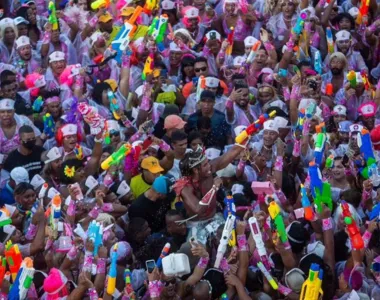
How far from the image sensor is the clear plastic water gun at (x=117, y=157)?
9156mm

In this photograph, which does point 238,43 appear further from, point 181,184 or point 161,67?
point 181,184

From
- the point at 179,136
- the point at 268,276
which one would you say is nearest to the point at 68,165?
the point at 179,136

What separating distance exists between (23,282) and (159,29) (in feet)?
16.0

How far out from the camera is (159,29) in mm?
11672

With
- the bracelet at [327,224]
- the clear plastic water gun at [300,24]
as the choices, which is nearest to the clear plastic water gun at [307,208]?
the bracelet at [327,224]

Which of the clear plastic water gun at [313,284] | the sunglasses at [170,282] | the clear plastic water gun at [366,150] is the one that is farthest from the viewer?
the clear plastic water gun at [366,150]

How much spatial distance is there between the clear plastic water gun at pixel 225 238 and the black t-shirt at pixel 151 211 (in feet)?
3.86

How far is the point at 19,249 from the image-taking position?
26.9ft

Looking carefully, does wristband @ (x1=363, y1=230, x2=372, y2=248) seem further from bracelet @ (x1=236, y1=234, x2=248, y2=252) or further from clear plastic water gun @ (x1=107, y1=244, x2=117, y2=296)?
clear plastic water gun @ (x1=107, y1=244, x2=117, y2=296)

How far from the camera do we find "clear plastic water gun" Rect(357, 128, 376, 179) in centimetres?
888


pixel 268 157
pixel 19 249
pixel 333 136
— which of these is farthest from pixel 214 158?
pixel 19 249

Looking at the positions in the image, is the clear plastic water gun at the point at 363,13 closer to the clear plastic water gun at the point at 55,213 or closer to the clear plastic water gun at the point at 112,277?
the clear plastic water gun at the point at 55,213

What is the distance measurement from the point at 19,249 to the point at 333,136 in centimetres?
336

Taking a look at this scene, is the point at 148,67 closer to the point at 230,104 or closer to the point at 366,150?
the point at 230,104
